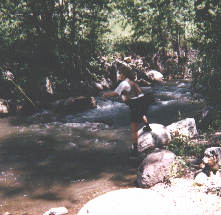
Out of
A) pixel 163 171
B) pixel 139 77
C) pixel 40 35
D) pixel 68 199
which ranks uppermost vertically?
pixel 40 35

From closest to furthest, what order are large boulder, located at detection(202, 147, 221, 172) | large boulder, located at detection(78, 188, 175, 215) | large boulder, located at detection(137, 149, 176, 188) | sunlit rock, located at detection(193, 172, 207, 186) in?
large boulder, located at detection(78, 188, 175, 215)
sunlit rock, located at detection(193, 172, 207, 186)
large boulder, located at detection(202, 147, 221, 172)
large boulder, located at detection(137, 149, 176, 188)

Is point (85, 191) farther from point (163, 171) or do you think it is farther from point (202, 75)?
point (202, 75)

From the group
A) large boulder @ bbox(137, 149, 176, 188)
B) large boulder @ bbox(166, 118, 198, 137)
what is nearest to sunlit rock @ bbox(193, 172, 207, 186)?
large boulder @ bbox(137, 149, 176, 188)

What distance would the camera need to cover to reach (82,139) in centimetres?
751

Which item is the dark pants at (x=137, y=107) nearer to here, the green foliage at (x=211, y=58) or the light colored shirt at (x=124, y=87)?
the light colored shirt at (x=124, y=87)

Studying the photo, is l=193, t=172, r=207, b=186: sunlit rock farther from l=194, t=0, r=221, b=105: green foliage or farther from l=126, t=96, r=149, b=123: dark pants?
l=194, t=0, r=221, b=105: green foliage

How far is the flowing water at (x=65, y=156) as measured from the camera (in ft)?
14.9

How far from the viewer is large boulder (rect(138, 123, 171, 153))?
19.4 feet

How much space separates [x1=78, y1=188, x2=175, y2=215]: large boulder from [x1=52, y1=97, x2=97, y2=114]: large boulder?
7.60m

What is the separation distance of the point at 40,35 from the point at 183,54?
42.0 ft

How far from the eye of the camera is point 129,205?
3.33m

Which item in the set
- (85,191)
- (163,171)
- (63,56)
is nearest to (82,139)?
(85,191)

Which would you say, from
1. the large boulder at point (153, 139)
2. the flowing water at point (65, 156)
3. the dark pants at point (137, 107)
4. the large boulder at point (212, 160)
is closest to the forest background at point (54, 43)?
the flowing water at point (65, 156)

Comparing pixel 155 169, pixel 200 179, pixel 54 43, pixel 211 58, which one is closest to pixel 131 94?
pixel 155 169
